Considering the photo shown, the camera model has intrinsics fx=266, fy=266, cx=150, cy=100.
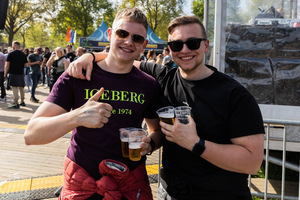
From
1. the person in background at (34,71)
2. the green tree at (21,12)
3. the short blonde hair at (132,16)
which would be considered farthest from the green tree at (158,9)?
the short blonde hair at (132,16)

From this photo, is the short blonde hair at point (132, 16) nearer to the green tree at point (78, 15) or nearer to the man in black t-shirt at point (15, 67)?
the man in black t-shirt at point (15, 67)

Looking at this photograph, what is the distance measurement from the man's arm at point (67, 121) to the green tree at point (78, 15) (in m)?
41.2

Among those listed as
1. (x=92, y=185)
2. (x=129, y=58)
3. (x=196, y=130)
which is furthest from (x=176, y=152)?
(x=129, y=58)

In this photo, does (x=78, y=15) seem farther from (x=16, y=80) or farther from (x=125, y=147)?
(x=125, y=147)

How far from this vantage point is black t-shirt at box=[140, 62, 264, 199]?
1776 mm

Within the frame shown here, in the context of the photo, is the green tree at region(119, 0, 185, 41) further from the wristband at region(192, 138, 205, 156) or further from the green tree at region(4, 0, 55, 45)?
the wristband at region(192, 138, 205, 156)

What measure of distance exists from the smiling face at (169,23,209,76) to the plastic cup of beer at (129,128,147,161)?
592 mm

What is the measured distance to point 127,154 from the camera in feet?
6.31

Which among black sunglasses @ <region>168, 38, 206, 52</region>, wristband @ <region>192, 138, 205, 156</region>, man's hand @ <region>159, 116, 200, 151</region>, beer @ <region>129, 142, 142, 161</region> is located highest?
black sunglasses @ <region>168, 38, 206, 52</region>

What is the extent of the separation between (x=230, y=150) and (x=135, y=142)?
652 mm

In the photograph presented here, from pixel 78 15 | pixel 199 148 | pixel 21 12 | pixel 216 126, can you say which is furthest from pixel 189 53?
pixel 78 15

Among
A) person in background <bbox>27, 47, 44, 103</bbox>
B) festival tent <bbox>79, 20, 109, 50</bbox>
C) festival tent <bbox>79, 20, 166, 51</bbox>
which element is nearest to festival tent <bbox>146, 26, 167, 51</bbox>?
festival tent <bbox>79, 20, 166, 51</bbox>

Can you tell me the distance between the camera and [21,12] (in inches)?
1359

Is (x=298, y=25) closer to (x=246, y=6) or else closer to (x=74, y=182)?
(x=246, y=6)
